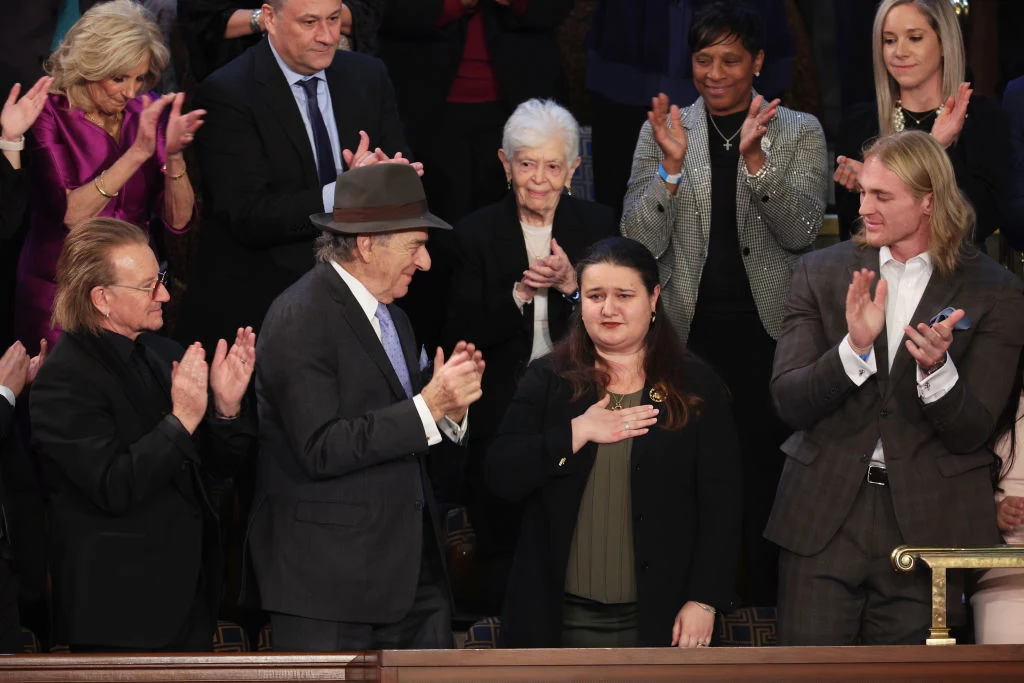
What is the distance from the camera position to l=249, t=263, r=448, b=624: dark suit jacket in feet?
11.8

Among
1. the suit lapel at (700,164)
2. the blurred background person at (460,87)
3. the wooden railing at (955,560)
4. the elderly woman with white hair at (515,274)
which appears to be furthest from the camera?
the blurred background person at (460,87)

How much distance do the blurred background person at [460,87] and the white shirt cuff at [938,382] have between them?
189cm

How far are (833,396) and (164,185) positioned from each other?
2.10m

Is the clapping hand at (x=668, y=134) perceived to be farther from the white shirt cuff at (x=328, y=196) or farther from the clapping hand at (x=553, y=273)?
the white shirt cuff at (x=328, y=196)

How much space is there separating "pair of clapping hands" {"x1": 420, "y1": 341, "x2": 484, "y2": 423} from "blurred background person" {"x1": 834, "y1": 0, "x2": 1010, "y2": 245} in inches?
60.3

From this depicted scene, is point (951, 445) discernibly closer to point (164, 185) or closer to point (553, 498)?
point (553, 498)

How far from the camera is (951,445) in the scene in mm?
3812

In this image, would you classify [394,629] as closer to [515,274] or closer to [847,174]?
[515,274]

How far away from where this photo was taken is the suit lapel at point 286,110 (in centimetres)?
459

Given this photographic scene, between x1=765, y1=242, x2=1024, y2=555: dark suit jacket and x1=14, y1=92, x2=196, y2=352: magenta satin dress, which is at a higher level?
x1=14, y1=92, x2=196, y2=352: magenta satin dress

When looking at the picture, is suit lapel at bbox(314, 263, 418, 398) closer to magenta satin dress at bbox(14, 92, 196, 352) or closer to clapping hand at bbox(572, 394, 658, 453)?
clapping hand at bbox(572, 394, 658, 453)

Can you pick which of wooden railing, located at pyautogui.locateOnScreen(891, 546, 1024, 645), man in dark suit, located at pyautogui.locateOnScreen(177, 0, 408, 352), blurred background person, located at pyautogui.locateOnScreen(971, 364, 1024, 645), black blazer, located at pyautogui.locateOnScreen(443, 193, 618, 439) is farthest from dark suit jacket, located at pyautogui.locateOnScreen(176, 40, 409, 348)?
wooden railing, located at pyautogui.locateOnScreen(891, 546, 1024, 645)

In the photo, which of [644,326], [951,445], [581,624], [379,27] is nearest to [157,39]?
[379,27]

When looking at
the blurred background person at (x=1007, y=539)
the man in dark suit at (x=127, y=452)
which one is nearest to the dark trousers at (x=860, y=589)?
the blurred background person at (x=1007, y=539)
